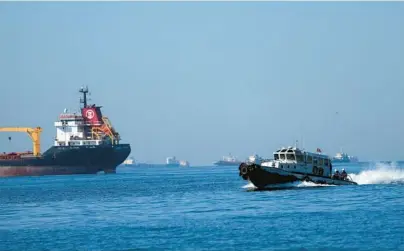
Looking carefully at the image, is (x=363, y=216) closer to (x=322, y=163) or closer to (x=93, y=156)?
(x=322, y=163)

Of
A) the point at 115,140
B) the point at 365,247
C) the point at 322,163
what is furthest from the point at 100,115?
the point at 365,247

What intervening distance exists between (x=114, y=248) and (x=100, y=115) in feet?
499

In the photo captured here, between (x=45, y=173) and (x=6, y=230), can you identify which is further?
(x=45, y=173)

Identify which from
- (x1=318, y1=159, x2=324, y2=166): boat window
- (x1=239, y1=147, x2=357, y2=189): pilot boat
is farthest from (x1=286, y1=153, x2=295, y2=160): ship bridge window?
(x1=318, y1=159, x2=324, y2=166): boat window

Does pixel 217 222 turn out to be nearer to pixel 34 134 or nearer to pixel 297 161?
pixel 297 161

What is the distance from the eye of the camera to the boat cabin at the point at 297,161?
3182 inches

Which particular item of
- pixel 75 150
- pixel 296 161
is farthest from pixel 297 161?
pixel 75 150

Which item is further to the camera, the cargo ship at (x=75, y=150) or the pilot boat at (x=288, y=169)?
the cargo ship at (x=75, y=150)

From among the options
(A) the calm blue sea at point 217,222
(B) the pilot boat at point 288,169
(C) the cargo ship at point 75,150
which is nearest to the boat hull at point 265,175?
(B) the pilot boat at point 288,169

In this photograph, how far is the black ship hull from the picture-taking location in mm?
171125

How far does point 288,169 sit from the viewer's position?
80.8 meters

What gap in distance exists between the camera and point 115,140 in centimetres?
18788

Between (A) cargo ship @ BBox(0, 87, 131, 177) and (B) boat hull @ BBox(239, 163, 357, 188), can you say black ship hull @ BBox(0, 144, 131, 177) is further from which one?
(B) boat hull @ BBox(239, 163, 357, 188)

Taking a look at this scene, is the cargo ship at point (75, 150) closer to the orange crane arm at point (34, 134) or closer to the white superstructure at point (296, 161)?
the orange crane arm at point (34, 134)
